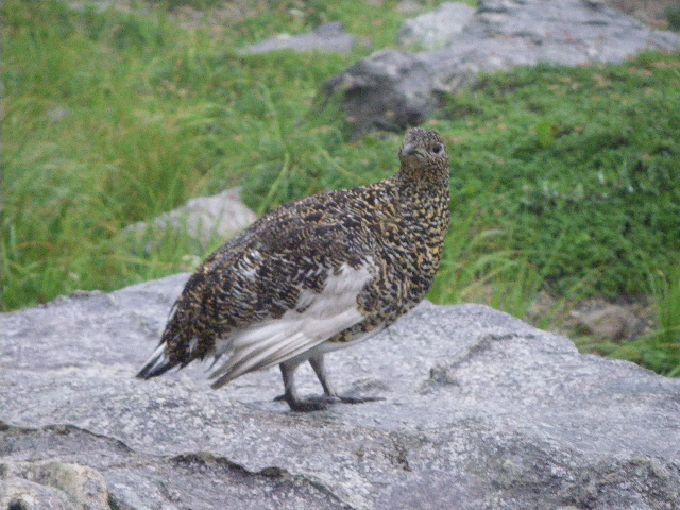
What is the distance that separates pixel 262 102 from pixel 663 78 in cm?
351

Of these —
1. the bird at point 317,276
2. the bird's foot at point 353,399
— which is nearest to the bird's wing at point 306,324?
the bird at point 317,276

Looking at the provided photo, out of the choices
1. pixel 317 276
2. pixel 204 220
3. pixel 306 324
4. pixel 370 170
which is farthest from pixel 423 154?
pixel 370 170

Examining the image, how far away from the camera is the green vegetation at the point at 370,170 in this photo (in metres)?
6.52

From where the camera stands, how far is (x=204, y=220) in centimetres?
735

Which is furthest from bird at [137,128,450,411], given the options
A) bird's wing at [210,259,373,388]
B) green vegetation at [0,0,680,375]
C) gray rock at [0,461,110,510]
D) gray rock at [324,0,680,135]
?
gray rock at [324,0,680,135]

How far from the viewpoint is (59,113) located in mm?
9180

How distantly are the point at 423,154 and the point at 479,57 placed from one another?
5580 millimetres

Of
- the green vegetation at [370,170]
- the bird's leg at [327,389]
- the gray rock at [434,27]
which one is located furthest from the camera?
the gray rock at [434,27]

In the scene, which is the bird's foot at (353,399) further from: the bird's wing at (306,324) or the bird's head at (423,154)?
the bird's head at (423,154)

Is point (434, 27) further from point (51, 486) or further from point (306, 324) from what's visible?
point (51, 486)

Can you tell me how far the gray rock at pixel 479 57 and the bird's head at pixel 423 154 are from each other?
4.78 m

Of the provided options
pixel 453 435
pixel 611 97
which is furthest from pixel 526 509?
pixel 611 97

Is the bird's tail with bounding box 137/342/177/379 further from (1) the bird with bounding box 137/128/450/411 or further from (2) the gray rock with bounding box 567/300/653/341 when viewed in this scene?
(2) the gray rock with bounding box 567/300/653/341

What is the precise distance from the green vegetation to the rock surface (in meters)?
1.62
